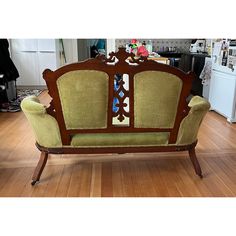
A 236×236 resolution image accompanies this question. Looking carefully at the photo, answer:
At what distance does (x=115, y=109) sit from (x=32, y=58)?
184 inches

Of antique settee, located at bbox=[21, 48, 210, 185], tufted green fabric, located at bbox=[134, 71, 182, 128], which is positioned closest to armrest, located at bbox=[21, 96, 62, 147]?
antique settee, located at bbox=[21, 48, 210, 185]

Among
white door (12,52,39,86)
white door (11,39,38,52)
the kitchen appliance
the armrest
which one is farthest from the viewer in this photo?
white door (12,52,39,86)

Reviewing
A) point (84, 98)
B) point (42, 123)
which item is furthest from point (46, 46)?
point (84, 98)

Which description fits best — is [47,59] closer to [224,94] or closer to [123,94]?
[224,94]

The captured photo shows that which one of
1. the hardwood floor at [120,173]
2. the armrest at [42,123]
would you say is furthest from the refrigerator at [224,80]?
the armrest at [42,123]

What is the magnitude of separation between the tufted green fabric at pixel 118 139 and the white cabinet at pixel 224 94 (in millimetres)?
2010

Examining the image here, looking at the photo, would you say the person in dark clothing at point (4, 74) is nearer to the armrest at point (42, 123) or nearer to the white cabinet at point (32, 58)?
the white cabinet at point (32, 58)

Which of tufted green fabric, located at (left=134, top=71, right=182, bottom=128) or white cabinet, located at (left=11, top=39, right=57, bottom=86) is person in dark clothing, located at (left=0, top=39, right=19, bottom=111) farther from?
tufted green fabric, located at (left=134, top=71, right=182, bottom=128)

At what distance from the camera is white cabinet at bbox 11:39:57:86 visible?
605 cm

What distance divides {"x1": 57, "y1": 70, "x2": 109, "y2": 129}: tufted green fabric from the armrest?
0.39 feet

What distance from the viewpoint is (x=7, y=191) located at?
2033 millimetres

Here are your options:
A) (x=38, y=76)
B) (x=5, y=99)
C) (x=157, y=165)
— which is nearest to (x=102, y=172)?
(x=157, y=165)

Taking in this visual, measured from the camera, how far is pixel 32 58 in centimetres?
618

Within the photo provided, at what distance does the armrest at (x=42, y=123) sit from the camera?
2024mm
